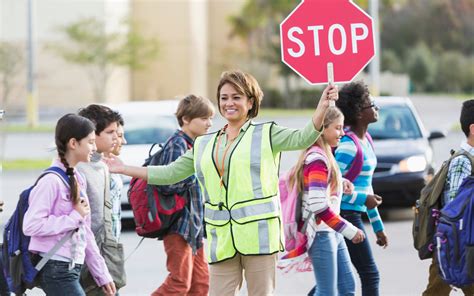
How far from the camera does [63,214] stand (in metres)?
5.89

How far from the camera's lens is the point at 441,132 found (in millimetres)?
15648

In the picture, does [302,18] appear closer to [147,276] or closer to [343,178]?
[343,178]

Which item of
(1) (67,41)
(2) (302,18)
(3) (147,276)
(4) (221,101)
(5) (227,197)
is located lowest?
(3) (147,276)

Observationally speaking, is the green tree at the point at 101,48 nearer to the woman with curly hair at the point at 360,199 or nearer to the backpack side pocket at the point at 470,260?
the woman with curly hair at the point at 360,199

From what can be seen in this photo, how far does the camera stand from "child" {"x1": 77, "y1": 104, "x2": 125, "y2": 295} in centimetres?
654

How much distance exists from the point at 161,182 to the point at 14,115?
147 feet

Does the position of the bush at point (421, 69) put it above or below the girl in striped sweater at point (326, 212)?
above

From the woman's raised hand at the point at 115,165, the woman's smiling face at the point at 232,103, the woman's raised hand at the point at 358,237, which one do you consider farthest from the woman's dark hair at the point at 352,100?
the woman's raised hand at the point at 115,165

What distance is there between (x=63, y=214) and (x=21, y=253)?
0.33m

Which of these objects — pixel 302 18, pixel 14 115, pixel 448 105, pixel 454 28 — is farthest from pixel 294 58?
pixel 454 28

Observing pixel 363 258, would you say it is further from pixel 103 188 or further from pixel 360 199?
pixel 103 188

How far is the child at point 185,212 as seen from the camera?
26.3 ft

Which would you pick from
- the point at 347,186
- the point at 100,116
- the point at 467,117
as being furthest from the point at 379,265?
the point at 100,116

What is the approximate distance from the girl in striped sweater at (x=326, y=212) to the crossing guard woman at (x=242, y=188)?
0.89m
